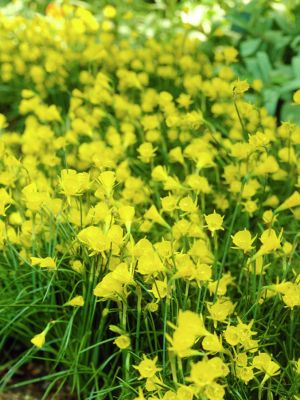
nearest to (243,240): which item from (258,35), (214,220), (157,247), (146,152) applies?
(214,220)

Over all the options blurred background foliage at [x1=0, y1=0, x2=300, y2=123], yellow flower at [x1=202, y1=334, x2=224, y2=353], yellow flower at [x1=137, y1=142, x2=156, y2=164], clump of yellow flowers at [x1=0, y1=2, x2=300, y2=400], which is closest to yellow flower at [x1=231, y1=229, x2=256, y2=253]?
clump of yellow flowers at [x1=0, y1=2, x2=300, y2=400]

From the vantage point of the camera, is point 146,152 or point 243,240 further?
point 146,152

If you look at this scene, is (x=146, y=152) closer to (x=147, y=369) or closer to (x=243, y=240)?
(x=243, y=240)

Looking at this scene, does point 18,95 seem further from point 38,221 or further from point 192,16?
point 38,221

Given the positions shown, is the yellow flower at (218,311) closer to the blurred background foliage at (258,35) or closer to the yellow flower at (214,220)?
the yellow flower at (214,220)

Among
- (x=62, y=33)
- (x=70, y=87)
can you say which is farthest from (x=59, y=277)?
(x=62, y=33)
